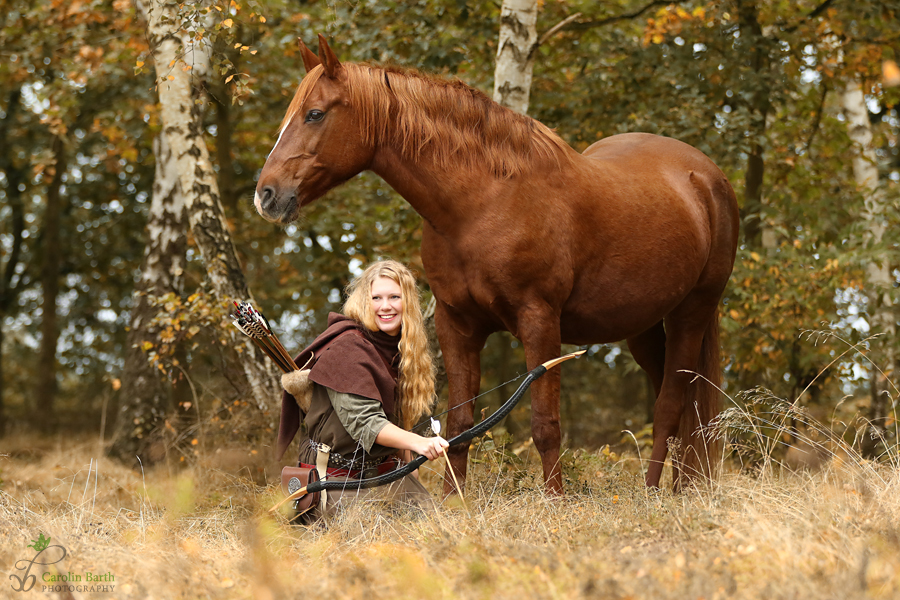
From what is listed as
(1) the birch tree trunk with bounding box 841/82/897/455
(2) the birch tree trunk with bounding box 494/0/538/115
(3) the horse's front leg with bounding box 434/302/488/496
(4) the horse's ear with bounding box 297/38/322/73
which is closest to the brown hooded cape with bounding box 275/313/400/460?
(3) the horse's front leg with bounding box 434/302/488/496

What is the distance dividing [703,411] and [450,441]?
2.13 metres

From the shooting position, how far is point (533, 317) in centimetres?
371

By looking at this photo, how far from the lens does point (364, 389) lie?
3500mm

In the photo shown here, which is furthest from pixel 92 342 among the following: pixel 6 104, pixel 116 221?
pixel 6 104

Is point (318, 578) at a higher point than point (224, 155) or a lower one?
lower

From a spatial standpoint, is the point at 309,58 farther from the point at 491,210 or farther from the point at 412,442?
the point at 412,442

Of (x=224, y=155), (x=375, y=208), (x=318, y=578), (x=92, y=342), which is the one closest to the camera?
(x=318, y=578)

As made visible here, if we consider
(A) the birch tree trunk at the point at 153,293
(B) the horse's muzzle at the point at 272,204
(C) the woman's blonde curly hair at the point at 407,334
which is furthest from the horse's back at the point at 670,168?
(A) the birch tree trunk at the point at 153,293

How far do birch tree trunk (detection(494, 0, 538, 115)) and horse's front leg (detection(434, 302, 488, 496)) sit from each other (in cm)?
196

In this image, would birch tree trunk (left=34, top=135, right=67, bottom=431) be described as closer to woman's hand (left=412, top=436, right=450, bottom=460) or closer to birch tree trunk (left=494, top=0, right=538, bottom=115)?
birch tree trunk (left=494, top=0, right=538, bottom=115)

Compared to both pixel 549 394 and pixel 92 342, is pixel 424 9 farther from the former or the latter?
pixel 92 342

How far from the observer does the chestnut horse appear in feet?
11.9

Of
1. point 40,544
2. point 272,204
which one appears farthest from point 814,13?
point 40,544

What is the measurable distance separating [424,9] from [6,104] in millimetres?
9255
